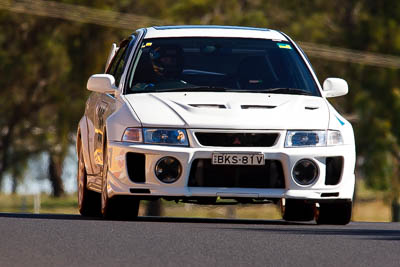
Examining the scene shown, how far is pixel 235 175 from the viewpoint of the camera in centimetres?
1108

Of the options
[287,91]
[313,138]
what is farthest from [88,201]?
[313,138]

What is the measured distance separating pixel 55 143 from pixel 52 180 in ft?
29.9

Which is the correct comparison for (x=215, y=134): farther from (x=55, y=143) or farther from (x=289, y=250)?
(x=55, y=143)

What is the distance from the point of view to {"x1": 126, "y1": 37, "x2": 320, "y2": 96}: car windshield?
39.2ft

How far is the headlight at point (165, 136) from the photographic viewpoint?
11.0m

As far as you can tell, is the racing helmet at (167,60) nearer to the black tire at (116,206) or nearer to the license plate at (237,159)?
the black tire at (116,206)

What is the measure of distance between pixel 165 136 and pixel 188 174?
361mm

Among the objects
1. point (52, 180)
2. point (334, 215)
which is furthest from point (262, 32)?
point (52, 180)

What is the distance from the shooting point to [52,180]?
52.2 metres

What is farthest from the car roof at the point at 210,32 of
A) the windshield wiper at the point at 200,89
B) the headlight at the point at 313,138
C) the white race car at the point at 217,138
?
the headlight at the point at 313,138

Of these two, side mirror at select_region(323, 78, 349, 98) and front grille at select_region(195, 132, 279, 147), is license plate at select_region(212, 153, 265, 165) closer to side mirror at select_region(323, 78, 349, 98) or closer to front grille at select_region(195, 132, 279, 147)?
front grille at select_region(195, 132, 279, 147)

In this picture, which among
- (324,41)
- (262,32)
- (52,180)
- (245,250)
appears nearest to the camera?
(245,250)

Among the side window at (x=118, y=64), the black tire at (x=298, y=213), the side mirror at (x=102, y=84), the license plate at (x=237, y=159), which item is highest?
the side window at (x=118, y=64)

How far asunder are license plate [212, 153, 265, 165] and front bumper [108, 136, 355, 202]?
0.04m
